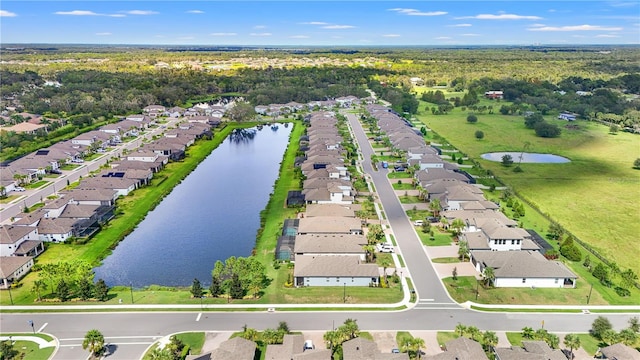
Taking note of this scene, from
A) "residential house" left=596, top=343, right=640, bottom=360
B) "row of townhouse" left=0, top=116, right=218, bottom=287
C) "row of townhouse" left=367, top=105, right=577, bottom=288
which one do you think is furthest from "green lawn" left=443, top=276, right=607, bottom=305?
"row of townhouse" left=0, top=116, right=218, bottom=287

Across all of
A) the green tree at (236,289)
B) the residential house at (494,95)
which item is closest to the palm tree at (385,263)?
the green tree at (236,289)

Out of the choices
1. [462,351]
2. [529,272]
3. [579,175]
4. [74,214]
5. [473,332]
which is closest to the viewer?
[462,351]

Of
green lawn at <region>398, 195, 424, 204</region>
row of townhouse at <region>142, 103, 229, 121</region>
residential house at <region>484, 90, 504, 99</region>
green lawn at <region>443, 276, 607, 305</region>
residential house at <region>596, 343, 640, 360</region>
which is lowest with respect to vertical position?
green lawn at <region>443, 276, 607, 305</region>

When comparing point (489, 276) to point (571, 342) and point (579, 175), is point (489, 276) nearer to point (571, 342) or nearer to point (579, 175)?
point (571, 342)

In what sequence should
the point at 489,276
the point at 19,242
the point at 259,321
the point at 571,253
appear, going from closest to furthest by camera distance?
the point at 259,321 < the point at 489,276 < the point at 571,253 < the point at 19,242

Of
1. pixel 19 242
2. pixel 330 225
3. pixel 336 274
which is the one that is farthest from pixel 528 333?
pixel 19 242

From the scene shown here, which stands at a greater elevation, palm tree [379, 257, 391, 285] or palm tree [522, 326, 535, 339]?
palm tree [522, 326, 535, 339]

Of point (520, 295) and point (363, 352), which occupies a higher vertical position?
point (363, 352)

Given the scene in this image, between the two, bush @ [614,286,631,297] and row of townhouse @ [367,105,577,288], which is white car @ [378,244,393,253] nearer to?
row of townhouse @ [367,105,577,288]
